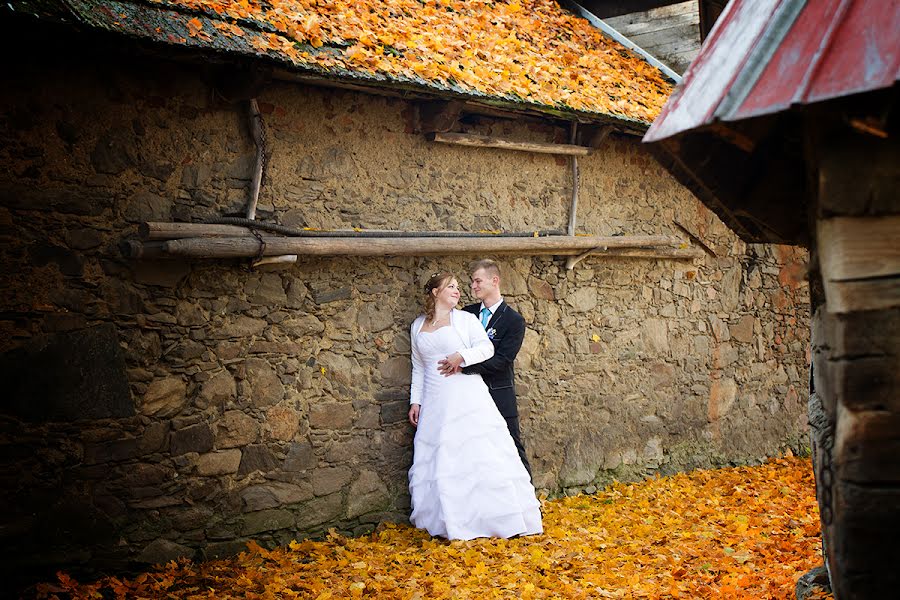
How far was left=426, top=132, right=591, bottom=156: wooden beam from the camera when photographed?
6.23 m

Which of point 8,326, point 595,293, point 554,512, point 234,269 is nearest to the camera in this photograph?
point 8,326

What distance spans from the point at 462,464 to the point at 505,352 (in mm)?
926

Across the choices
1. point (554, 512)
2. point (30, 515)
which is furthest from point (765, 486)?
point (30, 515)

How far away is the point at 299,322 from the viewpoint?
558cm

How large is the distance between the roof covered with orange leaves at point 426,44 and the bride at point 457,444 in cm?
159

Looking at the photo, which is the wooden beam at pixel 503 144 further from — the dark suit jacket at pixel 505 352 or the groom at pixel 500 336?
the dark suit jacket at pixel 505 352

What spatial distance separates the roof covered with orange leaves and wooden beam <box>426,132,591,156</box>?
0.46m

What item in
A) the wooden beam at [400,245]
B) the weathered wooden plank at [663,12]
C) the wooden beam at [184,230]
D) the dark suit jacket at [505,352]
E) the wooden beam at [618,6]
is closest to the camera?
the wooden beam at [184,230]

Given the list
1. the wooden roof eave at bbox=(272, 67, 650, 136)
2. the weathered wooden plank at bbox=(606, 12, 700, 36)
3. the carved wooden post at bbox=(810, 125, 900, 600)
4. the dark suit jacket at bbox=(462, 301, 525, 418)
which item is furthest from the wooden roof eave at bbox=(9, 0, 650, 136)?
the carved wooden post at bbox=(810, 125, 900, 600)

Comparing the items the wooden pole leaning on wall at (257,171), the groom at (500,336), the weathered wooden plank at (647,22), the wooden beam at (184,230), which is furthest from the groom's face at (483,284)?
the weathered wooden plank at (647,22)

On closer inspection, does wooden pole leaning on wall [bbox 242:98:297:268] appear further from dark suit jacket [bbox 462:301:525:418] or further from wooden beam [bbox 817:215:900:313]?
wooden beam [bbox 817:215:900:313]

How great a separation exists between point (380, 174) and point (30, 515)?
3215 millimetres

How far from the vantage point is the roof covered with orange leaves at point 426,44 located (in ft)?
15.4

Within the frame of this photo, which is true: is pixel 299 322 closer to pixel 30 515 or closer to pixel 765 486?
pixel 30 515
